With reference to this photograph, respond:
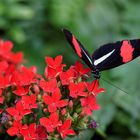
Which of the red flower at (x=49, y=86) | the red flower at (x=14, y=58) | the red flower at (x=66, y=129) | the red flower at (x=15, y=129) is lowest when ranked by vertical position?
the red flower at (x=66, y=129)

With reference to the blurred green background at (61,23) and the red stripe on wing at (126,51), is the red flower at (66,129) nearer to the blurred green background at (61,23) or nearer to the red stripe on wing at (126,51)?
the red stripe on wing at (126,51)

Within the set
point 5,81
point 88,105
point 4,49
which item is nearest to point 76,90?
point 88,105

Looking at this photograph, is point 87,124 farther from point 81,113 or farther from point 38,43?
point 38,43

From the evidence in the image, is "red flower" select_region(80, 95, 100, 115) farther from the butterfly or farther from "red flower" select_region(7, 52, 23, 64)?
"red flower" select_region(7, 52, 23, 64)

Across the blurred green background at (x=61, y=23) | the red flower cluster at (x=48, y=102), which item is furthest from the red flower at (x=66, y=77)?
the blurred green background at (x=61, y=23)

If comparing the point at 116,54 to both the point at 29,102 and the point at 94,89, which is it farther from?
the point at 29,102

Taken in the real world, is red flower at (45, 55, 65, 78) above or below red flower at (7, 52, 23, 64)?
below

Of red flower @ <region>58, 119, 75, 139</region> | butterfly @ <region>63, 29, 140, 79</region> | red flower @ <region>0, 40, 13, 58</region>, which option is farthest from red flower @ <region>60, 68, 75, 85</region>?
red flower @ <region>0, 40, 13, 58</region>

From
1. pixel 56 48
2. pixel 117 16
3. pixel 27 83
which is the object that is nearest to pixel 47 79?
pixel 27 83
